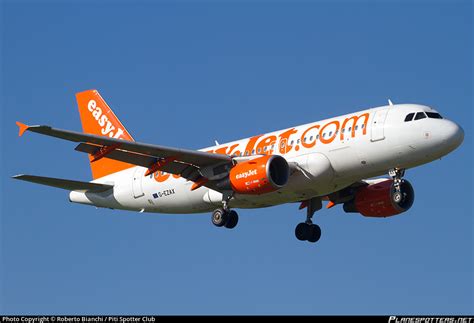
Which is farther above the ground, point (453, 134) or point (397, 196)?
point (453, 134)

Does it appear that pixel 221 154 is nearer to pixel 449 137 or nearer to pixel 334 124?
pixel 334 124

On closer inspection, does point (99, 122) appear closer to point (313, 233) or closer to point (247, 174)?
point (313, 233)

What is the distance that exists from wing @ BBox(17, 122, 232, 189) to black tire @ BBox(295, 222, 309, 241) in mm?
5855

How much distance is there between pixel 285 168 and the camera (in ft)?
165

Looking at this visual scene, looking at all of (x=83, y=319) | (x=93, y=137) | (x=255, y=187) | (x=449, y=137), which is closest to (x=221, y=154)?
(x=255, y=187)

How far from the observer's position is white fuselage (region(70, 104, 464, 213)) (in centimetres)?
4841

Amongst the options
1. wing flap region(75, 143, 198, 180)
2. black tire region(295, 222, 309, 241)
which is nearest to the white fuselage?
wing flap region(75, 143, 198, 180)

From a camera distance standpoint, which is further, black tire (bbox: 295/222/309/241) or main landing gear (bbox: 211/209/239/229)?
black tire (bbox: 295/222/309/241)

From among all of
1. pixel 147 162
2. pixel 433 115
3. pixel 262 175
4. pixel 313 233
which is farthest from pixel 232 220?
pixel 433 115

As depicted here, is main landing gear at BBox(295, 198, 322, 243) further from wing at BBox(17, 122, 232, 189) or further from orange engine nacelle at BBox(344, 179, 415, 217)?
wing at BBox(17, 122, 232, 189)

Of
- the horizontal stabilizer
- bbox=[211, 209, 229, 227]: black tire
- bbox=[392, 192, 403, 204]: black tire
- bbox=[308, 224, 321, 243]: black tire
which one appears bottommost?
bbox=[392, 192, 403, 204]: black tire

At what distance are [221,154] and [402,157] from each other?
30.7ft

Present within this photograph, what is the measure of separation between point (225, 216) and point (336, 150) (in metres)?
6.62

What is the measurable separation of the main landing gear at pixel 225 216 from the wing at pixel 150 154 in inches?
44.8
